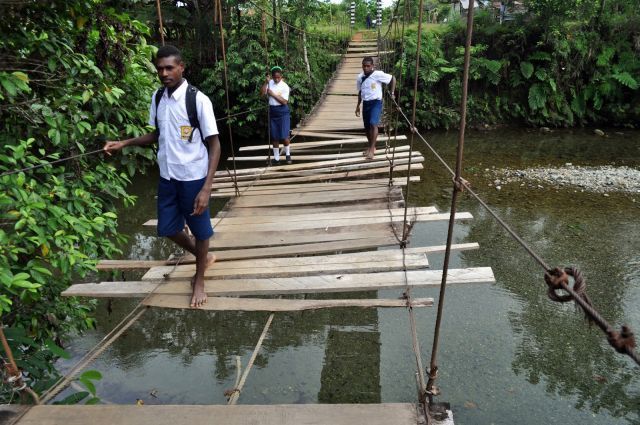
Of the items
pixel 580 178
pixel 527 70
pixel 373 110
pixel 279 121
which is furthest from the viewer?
pixel 527 70

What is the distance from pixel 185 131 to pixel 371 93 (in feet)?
9.39

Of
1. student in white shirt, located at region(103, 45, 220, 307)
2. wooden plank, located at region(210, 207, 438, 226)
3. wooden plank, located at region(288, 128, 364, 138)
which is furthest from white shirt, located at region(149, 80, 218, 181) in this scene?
wooden plank, located at region(288, 128, 364, 138)

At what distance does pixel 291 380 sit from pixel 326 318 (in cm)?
73

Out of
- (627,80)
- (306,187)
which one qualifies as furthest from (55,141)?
(627,80)

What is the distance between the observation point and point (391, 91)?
4.39m

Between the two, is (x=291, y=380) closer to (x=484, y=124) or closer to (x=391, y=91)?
(x=391, y=91)

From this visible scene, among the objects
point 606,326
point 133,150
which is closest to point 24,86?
point 133,150

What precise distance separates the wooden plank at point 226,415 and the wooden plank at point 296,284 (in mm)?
722

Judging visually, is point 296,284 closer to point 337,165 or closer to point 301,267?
point 301,267

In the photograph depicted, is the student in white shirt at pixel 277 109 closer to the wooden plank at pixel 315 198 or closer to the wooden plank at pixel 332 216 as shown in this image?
the wooden plank at pixel 315 198

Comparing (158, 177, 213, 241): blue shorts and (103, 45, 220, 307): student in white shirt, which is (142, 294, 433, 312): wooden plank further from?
(158, 177, 213, 241): blue shorts

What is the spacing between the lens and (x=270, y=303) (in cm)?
202

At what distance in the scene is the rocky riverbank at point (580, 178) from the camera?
670cm

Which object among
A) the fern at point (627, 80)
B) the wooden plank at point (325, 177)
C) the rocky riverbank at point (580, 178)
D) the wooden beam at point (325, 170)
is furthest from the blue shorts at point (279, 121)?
the fern at point (627, 80)
